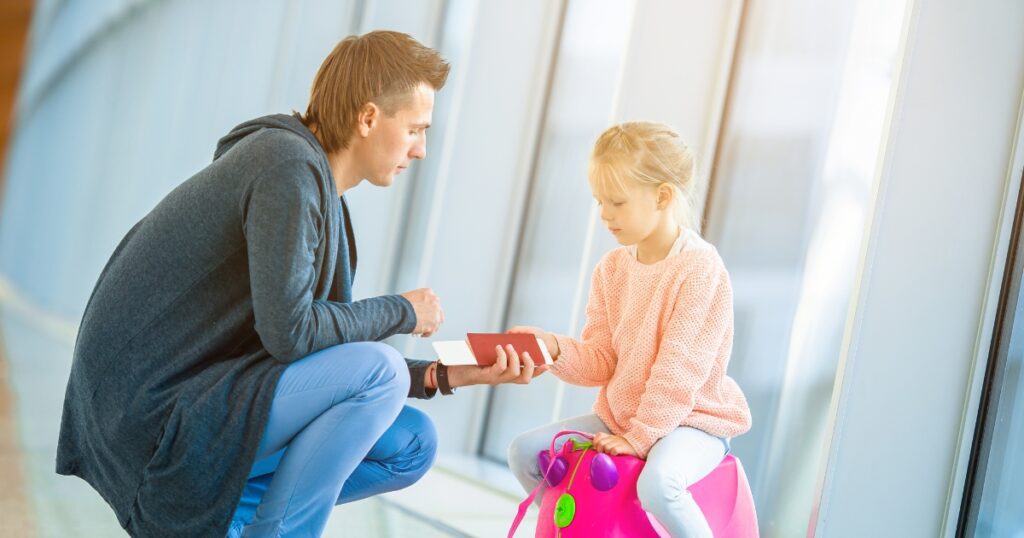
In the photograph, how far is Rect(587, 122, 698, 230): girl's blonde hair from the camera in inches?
70.8

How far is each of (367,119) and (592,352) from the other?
→ 67cm

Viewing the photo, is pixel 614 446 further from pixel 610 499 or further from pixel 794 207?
pixel 794 207

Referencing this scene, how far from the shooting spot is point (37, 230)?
751cm

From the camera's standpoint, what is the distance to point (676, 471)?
5.13ft

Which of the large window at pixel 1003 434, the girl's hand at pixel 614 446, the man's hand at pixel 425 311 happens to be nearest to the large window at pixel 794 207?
the large window at pixel 1003 434

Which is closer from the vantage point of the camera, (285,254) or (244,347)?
(285,254)

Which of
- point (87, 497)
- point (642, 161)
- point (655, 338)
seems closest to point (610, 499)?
point (655, 338)

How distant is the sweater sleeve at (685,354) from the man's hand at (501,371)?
22 cm

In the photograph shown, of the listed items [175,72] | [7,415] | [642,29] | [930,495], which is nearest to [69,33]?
[175,72]

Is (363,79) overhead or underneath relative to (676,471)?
overhead

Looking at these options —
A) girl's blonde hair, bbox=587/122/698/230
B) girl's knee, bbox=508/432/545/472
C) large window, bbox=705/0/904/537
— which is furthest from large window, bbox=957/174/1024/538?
girl's knee, bbox=508/432/545/472

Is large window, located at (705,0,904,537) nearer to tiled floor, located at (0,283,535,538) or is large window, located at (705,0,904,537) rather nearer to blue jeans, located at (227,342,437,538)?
tiled floor, located at (0,283,535,538)

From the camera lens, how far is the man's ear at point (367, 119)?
5.30 feet

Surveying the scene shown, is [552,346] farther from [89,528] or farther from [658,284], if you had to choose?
[89,528]
